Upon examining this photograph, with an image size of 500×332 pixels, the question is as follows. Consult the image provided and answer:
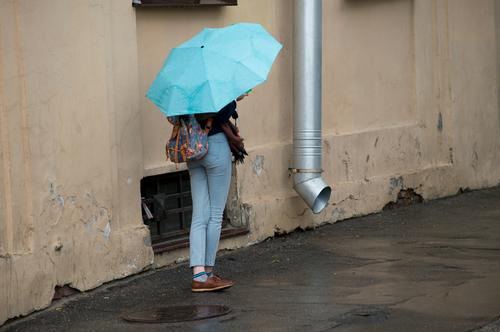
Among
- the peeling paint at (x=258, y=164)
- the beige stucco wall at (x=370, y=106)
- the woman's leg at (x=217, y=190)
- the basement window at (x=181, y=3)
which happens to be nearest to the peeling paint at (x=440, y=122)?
the beige stucco wall at (x=370, y=106)

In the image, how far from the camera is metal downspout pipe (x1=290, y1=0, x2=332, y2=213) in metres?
9.38

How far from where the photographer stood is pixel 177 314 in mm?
6969

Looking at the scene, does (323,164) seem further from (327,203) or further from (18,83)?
(18,83)

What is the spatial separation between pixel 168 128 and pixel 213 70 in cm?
140

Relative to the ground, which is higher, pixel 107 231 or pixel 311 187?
pixel 311 187

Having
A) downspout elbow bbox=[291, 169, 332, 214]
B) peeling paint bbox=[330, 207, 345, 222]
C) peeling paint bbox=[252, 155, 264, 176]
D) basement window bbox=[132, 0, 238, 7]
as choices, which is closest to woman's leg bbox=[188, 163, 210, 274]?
basement window bbox=[132, 0, 238, 7]

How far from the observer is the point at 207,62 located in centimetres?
712

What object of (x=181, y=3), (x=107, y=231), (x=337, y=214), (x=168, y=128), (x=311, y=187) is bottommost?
(x=337, y=214)

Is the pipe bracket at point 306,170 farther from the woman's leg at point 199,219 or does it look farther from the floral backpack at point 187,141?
the floral backpack at point 187,141

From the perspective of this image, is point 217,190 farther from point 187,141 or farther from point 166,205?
point 166,205

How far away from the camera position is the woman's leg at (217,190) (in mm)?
7395

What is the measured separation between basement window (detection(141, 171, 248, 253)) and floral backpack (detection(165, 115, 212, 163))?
1.21 meters

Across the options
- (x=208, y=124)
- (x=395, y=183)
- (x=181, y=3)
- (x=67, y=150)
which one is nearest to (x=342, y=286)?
(x=208, y=124)

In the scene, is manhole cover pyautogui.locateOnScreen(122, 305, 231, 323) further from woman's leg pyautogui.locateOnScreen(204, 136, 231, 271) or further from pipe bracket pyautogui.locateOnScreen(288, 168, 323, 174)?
pipe bracket pyautogui.locateOnScreen(288, 168, 323, 174)
